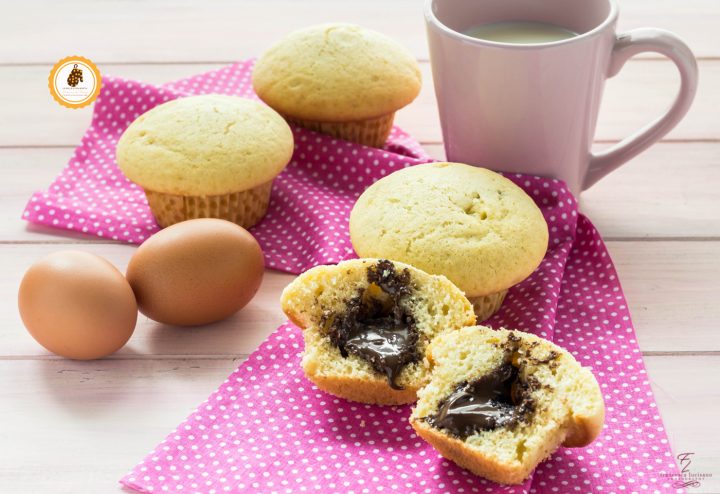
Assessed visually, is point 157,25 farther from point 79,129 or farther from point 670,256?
point 670,256

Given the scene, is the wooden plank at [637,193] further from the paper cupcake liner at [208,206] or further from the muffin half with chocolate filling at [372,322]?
the muffin half with chocolate filling at [372,322]

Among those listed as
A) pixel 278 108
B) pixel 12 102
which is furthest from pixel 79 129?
pixel 278 108

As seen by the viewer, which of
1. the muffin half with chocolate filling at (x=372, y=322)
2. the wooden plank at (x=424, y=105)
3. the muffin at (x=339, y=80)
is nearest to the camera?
the muffin half with chocolate filling at (x=372, y=322)

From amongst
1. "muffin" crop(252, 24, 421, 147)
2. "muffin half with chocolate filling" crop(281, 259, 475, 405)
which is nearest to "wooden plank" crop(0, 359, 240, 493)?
"muffin half with chocolate filling" crop(281, 259, 475, 405)

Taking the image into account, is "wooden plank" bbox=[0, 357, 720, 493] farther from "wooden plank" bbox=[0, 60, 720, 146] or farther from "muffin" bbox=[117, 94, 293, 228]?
"wooden plank" bbox=[0, 60, 720, 146]

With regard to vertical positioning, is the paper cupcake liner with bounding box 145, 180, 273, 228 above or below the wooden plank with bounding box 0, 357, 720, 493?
above

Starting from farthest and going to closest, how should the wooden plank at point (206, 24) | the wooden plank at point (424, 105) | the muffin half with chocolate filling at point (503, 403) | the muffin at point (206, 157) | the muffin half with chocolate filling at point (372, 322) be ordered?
the wooden plank at point (206, 24) → the wooden plank at point (424, 105) → the muffin at point (206, 157) → the muffin half with chocolate filling at point (372, 322) → the muffin half with chocolate filling at point (503, 403)

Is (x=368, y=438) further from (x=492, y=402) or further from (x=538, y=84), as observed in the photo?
(x=538, y=84)

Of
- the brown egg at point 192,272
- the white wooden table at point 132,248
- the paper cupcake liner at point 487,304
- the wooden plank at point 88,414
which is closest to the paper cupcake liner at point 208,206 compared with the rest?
the white wooden table at point 132,248
